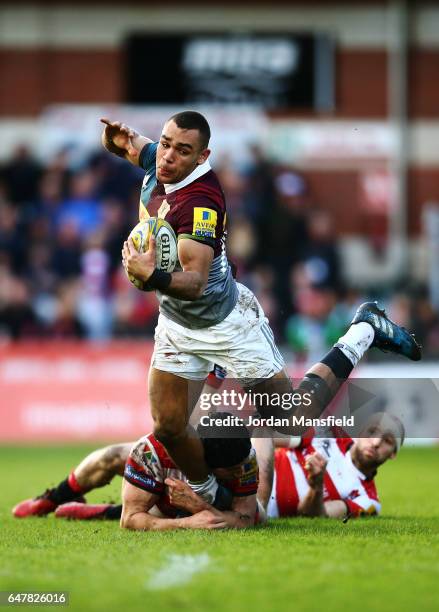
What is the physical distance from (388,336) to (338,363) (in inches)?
19.4

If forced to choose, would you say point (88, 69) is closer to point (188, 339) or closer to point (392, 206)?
point (392, 206)

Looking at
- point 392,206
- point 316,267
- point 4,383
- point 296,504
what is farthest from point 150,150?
point 392,206

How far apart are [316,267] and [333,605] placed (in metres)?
13.2

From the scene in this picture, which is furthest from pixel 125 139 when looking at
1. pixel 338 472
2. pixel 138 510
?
pixel 338 472

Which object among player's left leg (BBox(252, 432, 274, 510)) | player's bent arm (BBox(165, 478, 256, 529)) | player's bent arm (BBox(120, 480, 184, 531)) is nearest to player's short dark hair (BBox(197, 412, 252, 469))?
player's bent arm (BBox(165, 478, 256, 529))

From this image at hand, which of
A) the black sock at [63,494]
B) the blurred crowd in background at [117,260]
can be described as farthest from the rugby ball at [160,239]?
the blurred crowd in background at [117,260]

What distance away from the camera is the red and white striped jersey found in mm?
8219

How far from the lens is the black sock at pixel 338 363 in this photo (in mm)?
7715

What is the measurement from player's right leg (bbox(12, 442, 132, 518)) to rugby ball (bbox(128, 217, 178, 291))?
1.69 meters

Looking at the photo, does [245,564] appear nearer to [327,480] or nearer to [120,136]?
[327,480]

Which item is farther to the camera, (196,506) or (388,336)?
(388,336)

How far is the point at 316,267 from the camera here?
1794 centimetres

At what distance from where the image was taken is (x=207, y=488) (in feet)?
23.6

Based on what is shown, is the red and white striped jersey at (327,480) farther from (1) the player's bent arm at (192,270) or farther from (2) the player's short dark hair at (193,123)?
(2) the player's short dark hair at (193,123)
